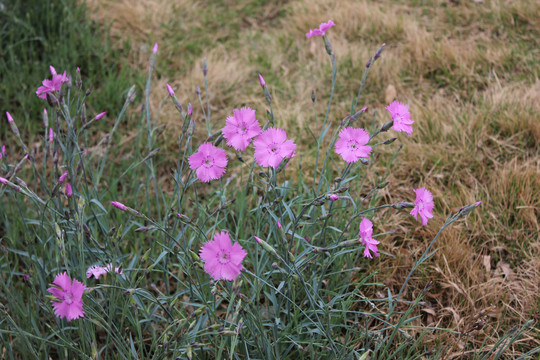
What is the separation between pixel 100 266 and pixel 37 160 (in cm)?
144

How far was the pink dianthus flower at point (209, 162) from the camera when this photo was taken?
1243 millimetres

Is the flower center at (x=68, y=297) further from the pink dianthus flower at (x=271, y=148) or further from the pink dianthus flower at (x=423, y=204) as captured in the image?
the pink dianthus flower at (x=423, y=204)

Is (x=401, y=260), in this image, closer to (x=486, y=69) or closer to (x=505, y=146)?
(x=505, y=146)

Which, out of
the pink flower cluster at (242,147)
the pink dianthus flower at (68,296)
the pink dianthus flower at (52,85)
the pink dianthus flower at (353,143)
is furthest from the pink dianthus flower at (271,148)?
the pink dianthus flower at (52,85)

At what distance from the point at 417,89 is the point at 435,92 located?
11cm

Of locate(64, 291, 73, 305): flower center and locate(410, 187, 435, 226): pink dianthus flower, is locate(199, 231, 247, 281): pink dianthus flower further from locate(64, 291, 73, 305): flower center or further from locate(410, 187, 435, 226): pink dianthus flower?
locate(410, 187, 435, 226): pink dianthus flower

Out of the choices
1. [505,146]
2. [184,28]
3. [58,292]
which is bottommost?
[505,146]

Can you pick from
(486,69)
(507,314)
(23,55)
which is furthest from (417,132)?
(23,55)

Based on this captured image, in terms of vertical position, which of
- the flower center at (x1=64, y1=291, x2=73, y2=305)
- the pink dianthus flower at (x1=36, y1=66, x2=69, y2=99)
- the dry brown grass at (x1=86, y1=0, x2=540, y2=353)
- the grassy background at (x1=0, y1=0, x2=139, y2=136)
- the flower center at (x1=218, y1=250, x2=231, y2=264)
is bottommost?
the dry brown grass at (x1=86, y1=0, x2=540, y2=353)

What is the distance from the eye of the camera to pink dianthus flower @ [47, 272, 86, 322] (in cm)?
110

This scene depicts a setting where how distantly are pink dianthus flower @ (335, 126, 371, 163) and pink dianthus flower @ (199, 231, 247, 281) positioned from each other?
16.0 inches

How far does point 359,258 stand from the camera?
75.0 inches

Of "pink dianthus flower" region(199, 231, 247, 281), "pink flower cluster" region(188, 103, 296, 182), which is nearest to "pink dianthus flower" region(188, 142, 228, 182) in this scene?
"pink flower cluster" region(188, 103, 296, 182)

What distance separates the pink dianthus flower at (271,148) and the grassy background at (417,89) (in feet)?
2.41
